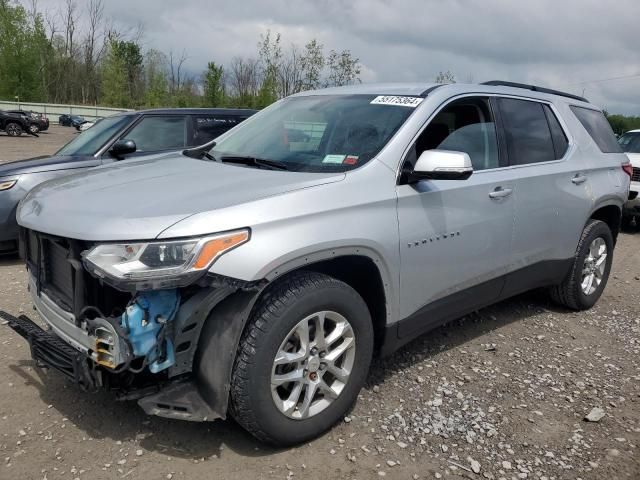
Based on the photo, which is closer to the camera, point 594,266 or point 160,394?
point 160,394

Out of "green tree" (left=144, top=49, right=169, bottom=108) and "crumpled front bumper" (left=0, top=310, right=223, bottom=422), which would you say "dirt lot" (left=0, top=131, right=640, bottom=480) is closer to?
"crumpled front bumper" (left=0, top=310, right=223, bottom=422)

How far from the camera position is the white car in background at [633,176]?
9.26 meters

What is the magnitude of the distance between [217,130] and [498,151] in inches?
169

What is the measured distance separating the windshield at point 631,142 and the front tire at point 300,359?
9.56 m

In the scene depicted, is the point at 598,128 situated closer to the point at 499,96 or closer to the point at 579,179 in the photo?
the point at 579,179

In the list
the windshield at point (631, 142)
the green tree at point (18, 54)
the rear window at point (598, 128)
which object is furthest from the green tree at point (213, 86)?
the green tree at point (18, 54)

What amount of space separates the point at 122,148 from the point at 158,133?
3.47 feet

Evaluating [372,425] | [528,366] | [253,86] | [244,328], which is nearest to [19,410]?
[244,328]

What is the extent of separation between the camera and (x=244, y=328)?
2445mm

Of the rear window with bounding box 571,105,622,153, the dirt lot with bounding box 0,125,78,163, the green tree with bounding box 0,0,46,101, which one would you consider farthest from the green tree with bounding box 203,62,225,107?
the green tree with bounding box 0,0,46,101

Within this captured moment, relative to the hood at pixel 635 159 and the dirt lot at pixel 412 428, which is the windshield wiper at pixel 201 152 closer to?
the dirt lot at pixel 412 428

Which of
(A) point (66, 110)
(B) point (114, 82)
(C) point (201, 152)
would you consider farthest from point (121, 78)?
(C) point (201, 152)

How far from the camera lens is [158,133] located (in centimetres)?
668

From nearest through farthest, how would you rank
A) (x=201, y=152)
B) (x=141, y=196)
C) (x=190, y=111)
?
(x=141, y=196) → (x=201, y=152) → (x=190, y=111)
